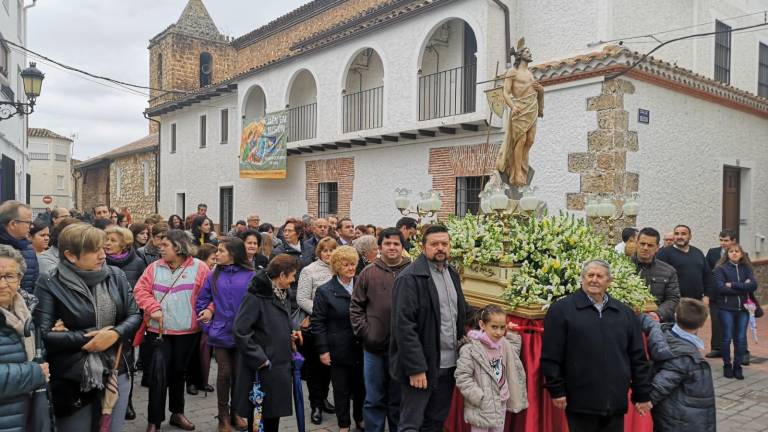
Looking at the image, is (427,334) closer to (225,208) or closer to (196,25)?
(225,208)

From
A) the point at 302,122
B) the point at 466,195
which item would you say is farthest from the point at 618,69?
the point at 302,122

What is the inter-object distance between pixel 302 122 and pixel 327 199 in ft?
7.98

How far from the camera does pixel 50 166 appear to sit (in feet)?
170

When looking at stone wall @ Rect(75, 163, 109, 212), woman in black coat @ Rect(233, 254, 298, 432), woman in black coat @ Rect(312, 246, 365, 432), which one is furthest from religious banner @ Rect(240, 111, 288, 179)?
stone wall @ Rect(75, 163, 109, 212)

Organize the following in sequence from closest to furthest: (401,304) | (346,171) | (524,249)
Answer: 1. (401,304)
2. (524,249)
3. (346,171)

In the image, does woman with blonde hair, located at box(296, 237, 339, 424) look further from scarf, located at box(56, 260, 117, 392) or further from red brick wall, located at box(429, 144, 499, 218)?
red brick wall, located at box(429, 144, 499, 218)

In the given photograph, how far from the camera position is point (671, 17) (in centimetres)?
1134

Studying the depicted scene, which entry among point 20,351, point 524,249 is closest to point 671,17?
point 524,249

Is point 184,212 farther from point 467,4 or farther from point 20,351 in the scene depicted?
point 20,351

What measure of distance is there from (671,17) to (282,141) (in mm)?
10175

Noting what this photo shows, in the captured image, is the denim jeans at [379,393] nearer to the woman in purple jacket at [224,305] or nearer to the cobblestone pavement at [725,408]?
the cobblestone pavement at [725,408]

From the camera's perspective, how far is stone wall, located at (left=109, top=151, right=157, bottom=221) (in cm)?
2724

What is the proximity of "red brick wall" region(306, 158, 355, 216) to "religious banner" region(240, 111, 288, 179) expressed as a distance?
875 mm

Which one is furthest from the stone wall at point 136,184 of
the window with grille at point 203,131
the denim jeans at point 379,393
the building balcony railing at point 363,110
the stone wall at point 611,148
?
the denim jeans at point 379,393
